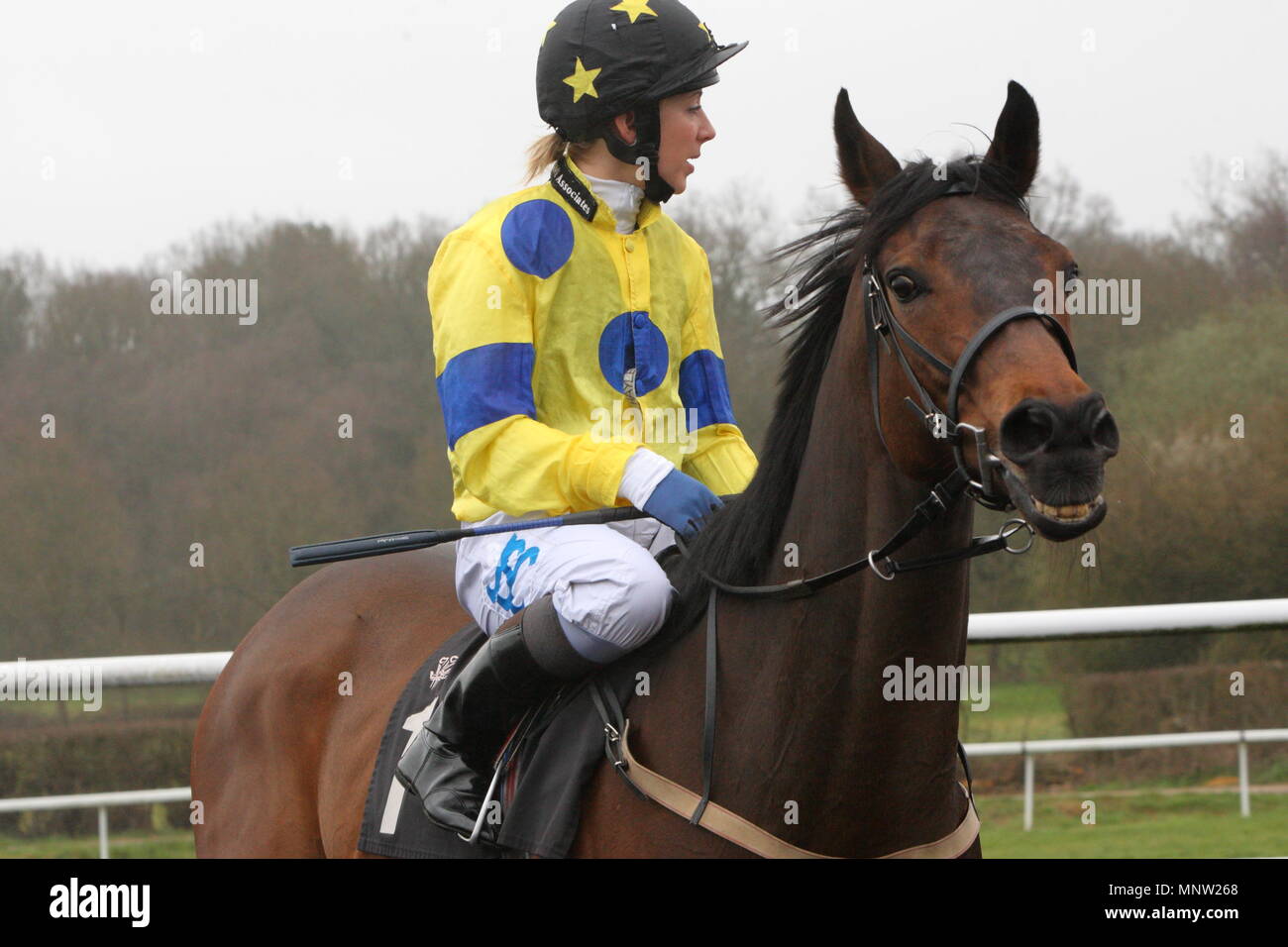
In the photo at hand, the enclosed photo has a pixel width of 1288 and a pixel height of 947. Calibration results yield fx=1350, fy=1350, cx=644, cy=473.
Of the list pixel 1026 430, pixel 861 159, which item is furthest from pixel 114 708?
pixel 1026 430

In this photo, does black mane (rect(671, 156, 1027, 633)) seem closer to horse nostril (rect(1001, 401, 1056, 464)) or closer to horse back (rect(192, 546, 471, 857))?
horse nostril (rect(1001, 401, 1056, 464))

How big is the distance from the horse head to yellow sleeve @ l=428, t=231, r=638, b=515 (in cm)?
63

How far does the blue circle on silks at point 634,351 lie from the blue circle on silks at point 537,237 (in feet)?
0.59

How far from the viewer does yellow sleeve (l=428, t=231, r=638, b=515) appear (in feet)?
8.31

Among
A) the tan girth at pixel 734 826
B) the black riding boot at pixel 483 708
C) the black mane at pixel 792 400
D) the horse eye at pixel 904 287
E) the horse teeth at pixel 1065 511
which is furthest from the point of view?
the black riding boot at pixel 483 708

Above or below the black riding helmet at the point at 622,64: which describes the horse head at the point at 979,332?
below

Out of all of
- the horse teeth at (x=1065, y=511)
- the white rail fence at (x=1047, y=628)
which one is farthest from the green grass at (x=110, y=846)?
the horse teeth at (x=1065, y=511)

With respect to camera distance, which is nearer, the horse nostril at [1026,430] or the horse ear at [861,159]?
the horse nostril at [1026,430]

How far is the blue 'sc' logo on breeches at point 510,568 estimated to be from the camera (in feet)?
8.68

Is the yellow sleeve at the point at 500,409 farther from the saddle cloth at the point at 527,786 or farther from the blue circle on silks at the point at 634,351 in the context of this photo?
the saddle cloth at the point at 527,786

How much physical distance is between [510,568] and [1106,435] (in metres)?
1.26

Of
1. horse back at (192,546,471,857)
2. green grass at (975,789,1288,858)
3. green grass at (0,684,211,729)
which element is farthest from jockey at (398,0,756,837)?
green grass at (0,684,211,729)

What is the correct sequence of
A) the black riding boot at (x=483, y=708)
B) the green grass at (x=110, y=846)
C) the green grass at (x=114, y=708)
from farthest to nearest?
the green grass at (x=114, y=708), the green grass at (x=110, y=846), the black riding boot at (x=483, y=708)

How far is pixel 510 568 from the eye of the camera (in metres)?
2.67
